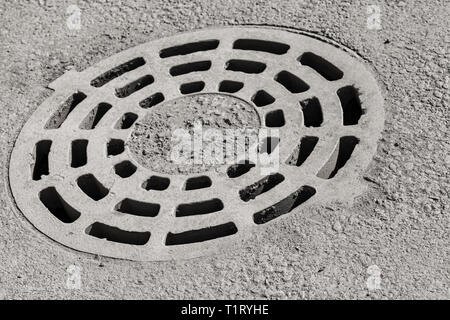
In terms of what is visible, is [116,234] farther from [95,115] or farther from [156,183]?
[95,115]

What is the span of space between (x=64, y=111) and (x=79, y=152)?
0.30 metres

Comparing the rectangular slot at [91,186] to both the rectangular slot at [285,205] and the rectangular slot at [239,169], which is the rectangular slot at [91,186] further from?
the rectangular slot at [285,205]

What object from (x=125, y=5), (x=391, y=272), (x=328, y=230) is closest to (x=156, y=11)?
(x=125, y=5)

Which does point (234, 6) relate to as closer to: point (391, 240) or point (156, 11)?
point (156, 11)

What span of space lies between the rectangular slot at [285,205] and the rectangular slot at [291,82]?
0.59m

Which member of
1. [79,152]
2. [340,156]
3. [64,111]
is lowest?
[340,156]

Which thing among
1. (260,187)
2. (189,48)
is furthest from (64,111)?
→ (260,187)

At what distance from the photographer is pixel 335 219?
2908 mm

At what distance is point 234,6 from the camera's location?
398 cm

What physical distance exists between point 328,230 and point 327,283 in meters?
0.24

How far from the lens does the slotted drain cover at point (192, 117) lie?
9.81 ft

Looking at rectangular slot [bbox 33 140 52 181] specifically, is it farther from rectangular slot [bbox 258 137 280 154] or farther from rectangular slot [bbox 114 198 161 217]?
rectangular slot [bbox 258 137 280 154]

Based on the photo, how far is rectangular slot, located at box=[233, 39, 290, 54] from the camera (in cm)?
371

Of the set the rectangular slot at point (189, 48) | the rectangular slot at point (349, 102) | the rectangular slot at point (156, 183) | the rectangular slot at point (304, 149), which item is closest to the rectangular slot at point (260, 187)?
the rectangular slot at point (304, 149)
